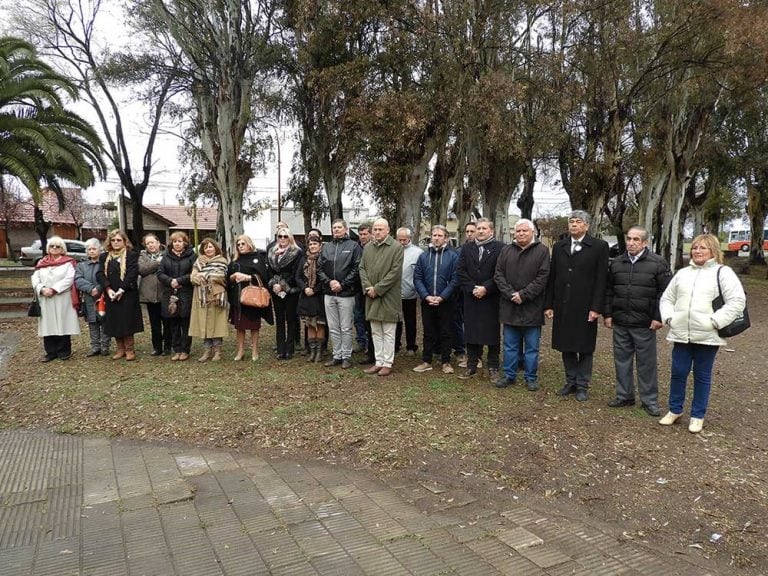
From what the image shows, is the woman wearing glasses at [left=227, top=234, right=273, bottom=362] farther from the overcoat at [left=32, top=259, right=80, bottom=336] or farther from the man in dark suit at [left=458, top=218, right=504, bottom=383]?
the man in dark suit at [left=458, top=218, right=504, bottom=383]

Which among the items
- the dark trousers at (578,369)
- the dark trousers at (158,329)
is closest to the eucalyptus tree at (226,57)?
the dark trousers at (158,329)

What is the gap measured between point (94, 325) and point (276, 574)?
254 inches

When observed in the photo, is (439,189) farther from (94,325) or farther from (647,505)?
(647,505)

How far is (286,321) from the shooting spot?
25.3ft

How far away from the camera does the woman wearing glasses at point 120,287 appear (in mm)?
7391

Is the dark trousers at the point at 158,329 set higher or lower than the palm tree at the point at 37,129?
lower

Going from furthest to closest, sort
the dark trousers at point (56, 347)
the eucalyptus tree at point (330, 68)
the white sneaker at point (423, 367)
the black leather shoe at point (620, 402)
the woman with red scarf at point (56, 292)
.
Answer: the eucalyptus tree at point (330, 68) < the dark trousers at point (56, 347) < the woman with red scarf at point (56, 292) < the white sneaker at point (423, 367) < the black leather shoe at point (620, 402)

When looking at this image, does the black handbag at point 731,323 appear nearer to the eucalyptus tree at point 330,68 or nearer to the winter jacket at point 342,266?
the winter jacket at point 342,266

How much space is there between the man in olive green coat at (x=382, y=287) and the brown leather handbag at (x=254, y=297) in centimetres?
145

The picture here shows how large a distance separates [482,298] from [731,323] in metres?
2.59

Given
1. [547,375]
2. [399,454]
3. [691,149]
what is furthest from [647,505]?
[691,149]

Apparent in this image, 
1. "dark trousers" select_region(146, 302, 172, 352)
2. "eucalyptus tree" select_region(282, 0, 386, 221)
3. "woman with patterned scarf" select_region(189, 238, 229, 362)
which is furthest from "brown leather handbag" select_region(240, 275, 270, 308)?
"eucalyptus tree" select_region(282, 0, 386, 221)

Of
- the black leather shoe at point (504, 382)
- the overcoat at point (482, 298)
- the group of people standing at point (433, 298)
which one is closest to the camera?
the group of people standing at point (433, 298)

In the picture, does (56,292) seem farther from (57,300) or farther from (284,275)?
(284,275)
